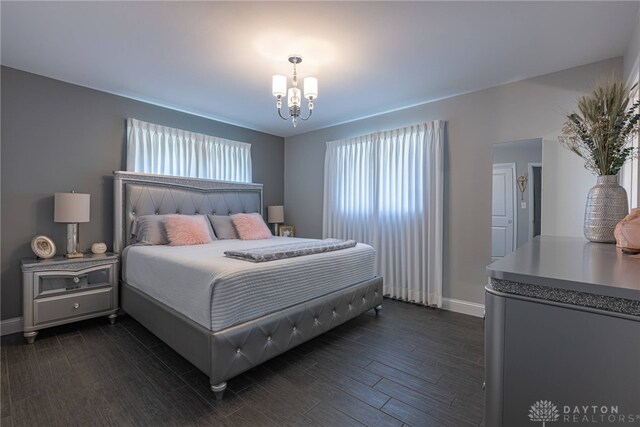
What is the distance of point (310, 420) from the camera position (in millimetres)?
1579

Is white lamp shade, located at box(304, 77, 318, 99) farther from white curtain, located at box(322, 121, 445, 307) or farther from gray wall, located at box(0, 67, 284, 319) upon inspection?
gray wall, located at box(0, 67, 284, 319)

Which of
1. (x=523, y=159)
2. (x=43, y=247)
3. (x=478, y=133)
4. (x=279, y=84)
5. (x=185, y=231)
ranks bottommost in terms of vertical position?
(x=43, y=247)

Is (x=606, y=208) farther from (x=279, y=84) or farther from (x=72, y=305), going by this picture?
(x=72, y=305)

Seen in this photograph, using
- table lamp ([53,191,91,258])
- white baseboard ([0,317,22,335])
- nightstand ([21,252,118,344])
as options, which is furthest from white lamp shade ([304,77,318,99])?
white baseboard ([0,317,22,335])

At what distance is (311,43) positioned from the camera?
2.21m

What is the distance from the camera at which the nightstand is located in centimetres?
245

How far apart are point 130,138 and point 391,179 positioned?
3159 mm

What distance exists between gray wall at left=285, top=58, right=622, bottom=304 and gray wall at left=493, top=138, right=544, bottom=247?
0.24 feet

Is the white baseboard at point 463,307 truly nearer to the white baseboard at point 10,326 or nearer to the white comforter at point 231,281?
the white comforter at point 231,281

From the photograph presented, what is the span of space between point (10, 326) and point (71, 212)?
46.0 inches

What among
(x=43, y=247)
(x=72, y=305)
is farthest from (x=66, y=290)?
(x=43, y=247)

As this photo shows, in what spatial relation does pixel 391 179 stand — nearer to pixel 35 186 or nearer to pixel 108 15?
pixel 108 15

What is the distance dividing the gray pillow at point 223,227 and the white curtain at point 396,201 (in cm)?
144

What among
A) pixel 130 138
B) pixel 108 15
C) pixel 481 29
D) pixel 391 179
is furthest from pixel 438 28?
pixel 130 138
